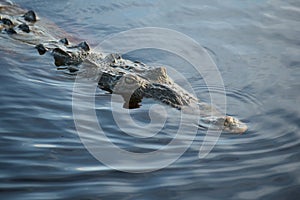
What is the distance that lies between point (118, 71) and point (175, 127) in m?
1.54

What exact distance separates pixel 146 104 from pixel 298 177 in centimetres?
221

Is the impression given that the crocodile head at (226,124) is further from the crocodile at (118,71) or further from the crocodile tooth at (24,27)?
the crocodile tooth at (24,27)

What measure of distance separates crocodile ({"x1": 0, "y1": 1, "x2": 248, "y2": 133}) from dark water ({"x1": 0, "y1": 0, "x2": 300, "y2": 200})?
0.19m

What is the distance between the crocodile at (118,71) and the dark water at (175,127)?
19cm

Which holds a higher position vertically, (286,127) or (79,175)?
(286,127)

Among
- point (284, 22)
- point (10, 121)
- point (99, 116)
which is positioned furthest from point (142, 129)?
point (284, 22)

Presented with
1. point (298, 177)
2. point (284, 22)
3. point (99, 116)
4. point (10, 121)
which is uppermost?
point (284, 22)

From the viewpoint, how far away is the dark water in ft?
A: 15.0

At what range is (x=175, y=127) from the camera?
5738 millimetres

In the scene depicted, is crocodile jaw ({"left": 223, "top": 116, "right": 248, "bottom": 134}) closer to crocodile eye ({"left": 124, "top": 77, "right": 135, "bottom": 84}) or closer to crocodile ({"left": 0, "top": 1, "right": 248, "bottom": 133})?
crocodile ({"left": 0, "top": 1, "right": 248, "bottom": 133})

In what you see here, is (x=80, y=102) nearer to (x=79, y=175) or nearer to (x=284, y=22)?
(x=79, y=175)

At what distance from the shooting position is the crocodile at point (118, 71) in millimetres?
6100

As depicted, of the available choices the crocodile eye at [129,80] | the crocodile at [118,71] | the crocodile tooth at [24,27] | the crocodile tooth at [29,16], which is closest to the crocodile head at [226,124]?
the crocodile at [118,71]

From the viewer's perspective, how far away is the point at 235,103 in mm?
6590
